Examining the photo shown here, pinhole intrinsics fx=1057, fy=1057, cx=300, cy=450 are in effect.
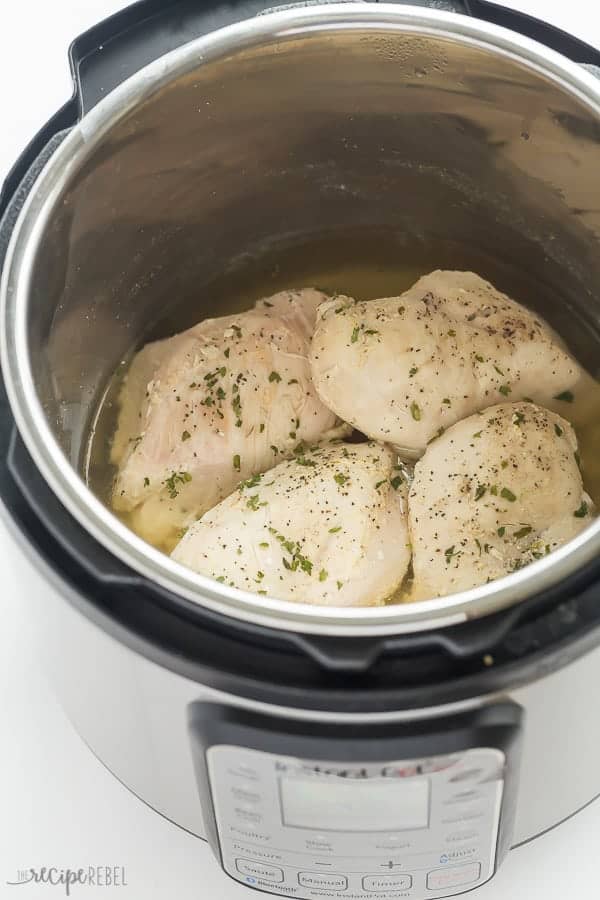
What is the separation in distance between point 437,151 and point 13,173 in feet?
2.05

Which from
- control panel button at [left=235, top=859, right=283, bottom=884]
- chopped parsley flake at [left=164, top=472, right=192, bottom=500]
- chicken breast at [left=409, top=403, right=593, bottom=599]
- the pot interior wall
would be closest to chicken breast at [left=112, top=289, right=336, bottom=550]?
chopped parsley flake at [left=164, top=472, right=192, bottom=500]

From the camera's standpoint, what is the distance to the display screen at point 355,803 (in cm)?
92

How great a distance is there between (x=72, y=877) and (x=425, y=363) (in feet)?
2.58

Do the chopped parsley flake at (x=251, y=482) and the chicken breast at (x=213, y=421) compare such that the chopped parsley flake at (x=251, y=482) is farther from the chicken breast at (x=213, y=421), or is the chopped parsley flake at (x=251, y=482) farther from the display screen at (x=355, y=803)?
the display screen at (x=355, y=803)

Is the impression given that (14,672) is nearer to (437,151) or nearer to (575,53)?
(437,151)

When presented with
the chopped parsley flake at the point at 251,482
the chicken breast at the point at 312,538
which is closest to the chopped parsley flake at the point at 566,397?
the chicken breast at the point at 312,538

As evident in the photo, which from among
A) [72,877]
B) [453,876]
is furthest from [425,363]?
[72,877]

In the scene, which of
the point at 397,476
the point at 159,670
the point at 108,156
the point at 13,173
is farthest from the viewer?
the point at 397,476

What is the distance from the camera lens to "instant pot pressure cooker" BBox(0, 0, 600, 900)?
87cm

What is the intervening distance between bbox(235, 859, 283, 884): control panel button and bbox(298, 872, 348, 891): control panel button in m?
0.02

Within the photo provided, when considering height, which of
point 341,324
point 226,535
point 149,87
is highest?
point 149,87

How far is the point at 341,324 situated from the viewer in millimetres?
1442

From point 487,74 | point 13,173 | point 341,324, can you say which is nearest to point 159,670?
point 13,173

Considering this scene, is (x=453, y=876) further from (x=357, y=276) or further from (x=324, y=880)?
(x=357, y=276)
